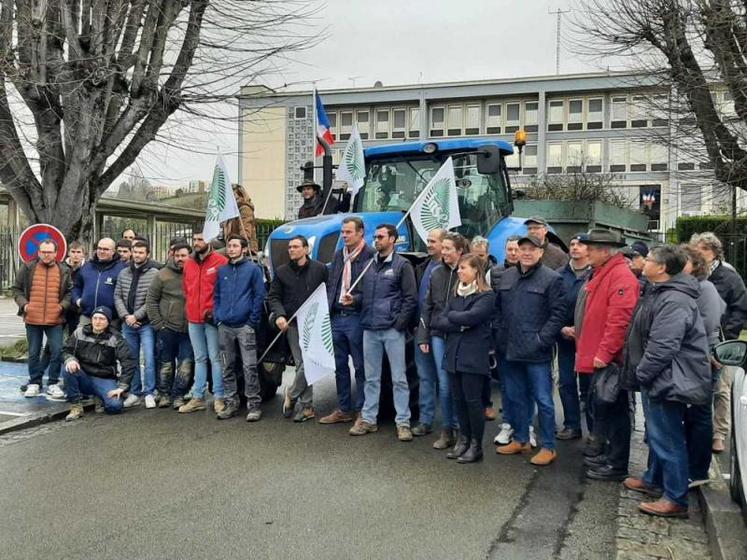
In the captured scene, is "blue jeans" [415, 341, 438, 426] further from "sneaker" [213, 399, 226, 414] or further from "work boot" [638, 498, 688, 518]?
"work boot" [638, 498, 688, 518]

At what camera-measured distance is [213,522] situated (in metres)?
4.63

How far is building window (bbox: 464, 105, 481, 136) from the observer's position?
54656mm

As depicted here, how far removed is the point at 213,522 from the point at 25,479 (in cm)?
193

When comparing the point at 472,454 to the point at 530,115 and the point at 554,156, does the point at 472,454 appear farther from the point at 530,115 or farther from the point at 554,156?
the point at 530,115

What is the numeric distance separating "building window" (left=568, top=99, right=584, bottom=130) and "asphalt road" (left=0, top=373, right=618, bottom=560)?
162 ft

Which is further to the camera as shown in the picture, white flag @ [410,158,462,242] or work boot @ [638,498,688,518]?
white flag @ [410,158,462,242]

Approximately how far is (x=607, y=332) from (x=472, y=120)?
51.3 m

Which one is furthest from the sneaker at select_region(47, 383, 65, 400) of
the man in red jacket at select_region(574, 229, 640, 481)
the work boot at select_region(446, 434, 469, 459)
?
the man in red jacket at select_region(574, 229, 640, 481)

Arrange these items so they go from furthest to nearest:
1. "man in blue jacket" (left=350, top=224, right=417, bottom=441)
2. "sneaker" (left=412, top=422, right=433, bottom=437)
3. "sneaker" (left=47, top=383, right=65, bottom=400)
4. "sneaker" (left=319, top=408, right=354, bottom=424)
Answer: "sneaker" (left=47, top=383, right=65, bottom=400) < "sneaker" (left=319, top=408, right=354, bottom=424) < "sneaker" (left=412, top=422, right=433, bottom=437) < "man in blue jacket" (left=350, top=224, right=417, bottom=441)

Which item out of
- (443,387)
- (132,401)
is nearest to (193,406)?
(132,401)

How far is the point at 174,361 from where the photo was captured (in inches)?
320

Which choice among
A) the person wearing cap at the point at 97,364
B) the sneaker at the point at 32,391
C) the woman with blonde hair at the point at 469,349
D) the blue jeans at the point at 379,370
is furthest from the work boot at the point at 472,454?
the sneaker at the point at 32,391

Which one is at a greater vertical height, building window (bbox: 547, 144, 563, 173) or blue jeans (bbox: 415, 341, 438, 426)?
building window (bbox: 547, 144, 563, 173)

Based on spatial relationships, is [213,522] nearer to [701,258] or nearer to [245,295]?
[245,295]
